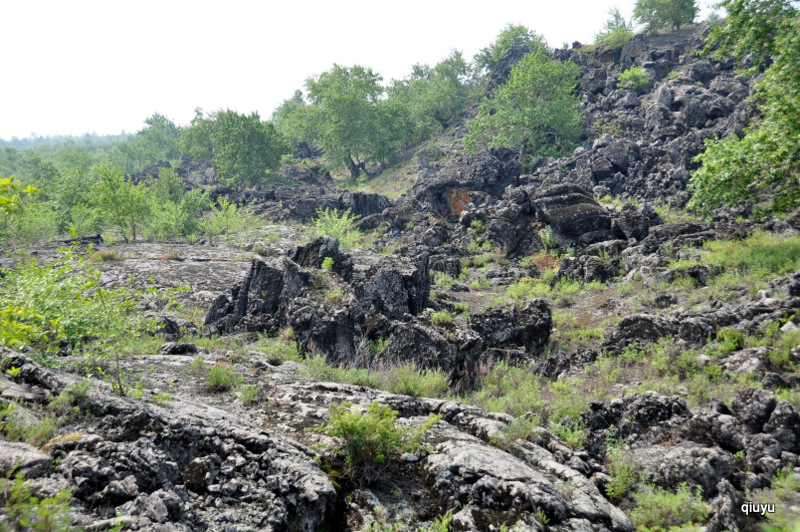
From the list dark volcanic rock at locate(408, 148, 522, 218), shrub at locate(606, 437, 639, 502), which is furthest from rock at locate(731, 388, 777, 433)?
dark volcanic rock at locate(408, 148, 522, 218)

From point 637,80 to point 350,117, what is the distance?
35.7 m

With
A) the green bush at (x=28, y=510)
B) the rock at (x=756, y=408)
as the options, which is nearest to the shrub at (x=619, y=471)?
the rock at (x=756, y=408)

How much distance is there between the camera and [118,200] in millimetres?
31359

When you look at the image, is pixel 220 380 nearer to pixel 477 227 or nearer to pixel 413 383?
pixel 413 383

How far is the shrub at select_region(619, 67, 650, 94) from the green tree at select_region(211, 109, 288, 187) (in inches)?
1710

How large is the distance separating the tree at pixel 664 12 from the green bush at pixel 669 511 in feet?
231

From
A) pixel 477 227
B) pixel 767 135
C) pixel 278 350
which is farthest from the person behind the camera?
pixel 477 227

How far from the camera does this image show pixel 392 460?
5.43 meters

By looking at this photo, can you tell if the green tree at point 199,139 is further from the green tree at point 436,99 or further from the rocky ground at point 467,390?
the rocky ground at point 467,390

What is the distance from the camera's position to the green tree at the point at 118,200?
31297 mm

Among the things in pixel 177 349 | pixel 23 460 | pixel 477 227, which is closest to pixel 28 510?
pixel 23 460

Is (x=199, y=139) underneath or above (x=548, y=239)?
above

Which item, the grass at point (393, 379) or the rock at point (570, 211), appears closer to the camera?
the grass at point (393, 379)

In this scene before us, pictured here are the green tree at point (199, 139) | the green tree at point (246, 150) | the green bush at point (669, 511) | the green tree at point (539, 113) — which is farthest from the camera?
the green tree at point (199, 139)
